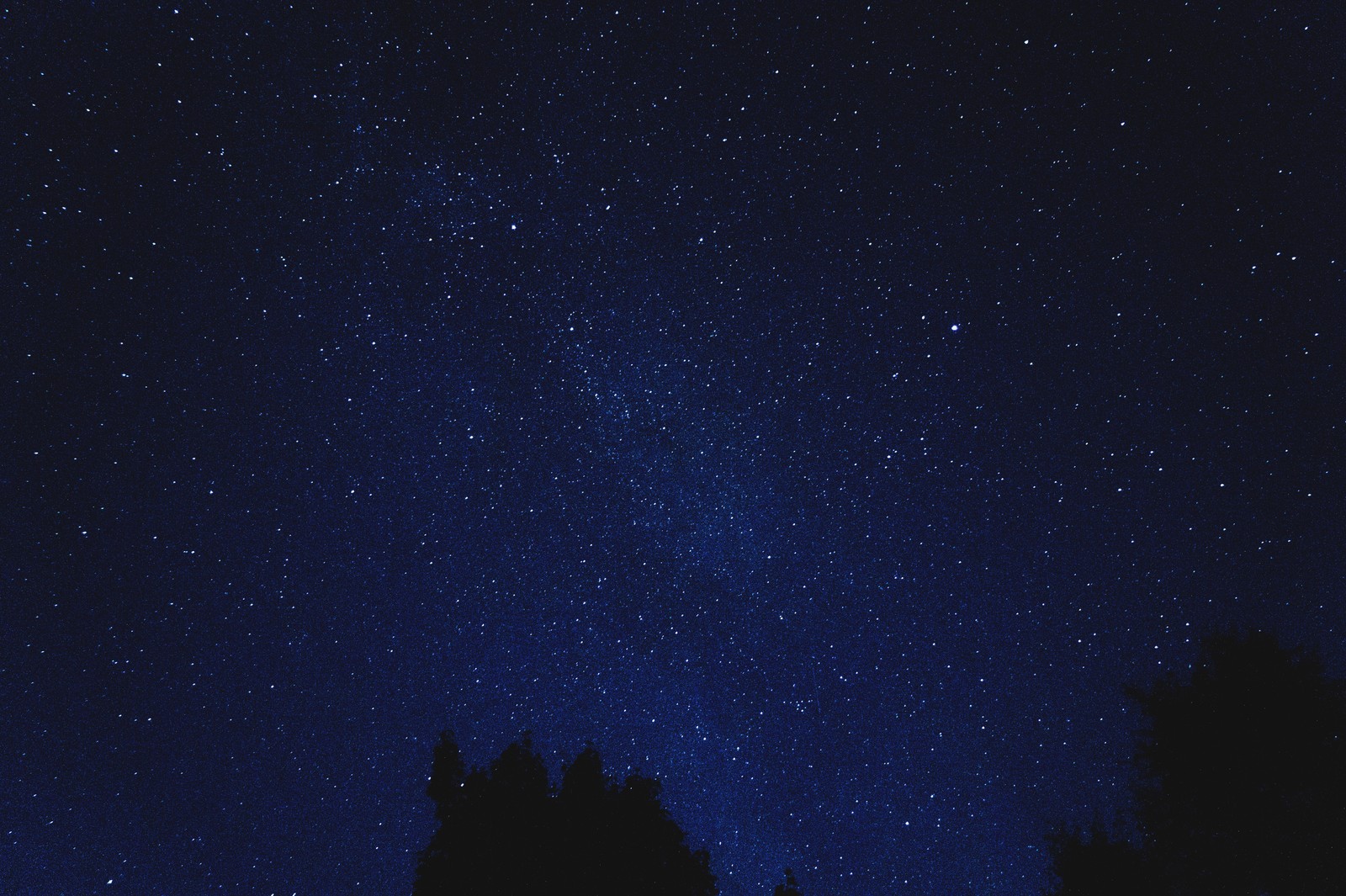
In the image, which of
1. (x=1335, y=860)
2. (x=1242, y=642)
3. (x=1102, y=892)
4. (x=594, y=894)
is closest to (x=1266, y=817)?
(x=1335, y=860)

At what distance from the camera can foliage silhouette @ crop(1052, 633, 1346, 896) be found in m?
8.18

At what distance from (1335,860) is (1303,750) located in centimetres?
112

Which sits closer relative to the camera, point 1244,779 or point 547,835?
point 1244,779

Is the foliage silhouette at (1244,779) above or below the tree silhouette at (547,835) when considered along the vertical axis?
below

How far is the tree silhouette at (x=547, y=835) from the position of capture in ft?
34.3

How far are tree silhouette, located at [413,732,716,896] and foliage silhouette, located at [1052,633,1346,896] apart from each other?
6333mm

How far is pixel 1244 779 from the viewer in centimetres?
866

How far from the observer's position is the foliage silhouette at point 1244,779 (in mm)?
8180

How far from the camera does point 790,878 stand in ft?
43.2

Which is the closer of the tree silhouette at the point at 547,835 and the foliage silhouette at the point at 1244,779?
the foliage silhouette at the point at 1244,779

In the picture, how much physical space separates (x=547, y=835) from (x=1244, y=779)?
901 centimetres

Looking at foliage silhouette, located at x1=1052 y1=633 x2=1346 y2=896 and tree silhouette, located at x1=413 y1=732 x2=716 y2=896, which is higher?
tree silhouette, located at x1=413 y1=732 x2=716 y2=896

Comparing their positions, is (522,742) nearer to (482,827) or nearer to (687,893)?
(482,827)

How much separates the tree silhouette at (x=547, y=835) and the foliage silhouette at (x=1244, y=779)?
6333 mm
